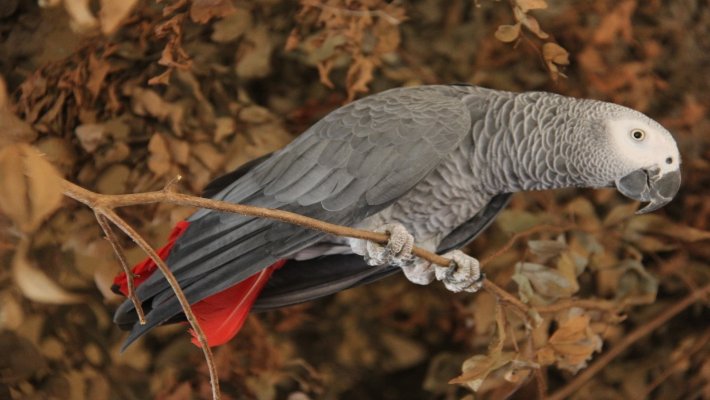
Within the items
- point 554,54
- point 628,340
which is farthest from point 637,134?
point 628,340

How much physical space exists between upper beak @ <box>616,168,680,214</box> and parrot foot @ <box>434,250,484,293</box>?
200mm

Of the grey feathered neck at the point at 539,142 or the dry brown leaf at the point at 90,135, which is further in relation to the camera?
the dry brown leaf at the point at 90,135

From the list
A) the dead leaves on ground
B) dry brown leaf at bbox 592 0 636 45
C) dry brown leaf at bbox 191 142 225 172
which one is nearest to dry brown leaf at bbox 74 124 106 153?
dry brown leaf at bbox 191 142 225 172

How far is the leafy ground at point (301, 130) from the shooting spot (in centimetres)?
93

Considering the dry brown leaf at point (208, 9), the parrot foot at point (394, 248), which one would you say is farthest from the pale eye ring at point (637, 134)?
the dry brown leaf at point (208, 9)

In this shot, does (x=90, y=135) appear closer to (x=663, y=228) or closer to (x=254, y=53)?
(x=254, y=53)

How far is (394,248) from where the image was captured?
0.81 m

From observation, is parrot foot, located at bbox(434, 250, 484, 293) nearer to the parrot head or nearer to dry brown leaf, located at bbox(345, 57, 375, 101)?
the parrot head

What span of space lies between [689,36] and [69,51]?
101 cm

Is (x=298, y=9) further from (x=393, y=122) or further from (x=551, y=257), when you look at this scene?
(x=551, y=257)

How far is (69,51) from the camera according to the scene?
3.02 ft

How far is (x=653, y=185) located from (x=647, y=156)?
0.03 metres

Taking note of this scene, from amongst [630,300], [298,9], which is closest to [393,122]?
[298,9]

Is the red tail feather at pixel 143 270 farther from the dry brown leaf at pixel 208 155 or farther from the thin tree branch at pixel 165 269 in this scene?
the dry brown leaf at pixel 208 155
